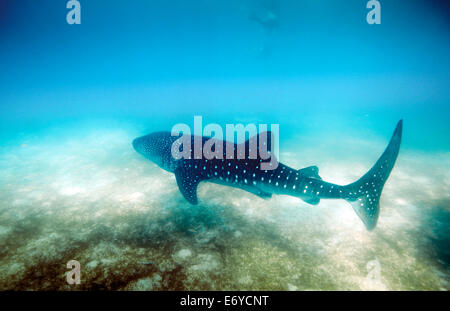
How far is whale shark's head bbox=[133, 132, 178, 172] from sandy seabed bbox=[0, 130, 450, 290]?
1.33 metres

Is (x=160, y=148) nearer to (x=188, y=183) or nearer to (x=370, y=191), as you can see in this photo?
(x=188, y=183)

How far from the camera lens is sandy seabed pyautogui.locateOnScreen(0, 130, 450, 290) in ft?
11.3

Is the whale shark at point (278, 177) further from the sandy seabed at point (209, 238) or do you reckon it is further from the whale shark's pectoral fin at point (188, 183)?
the sandy seabed at point (209, 238)

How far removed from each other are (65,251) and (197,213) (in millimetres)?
3114

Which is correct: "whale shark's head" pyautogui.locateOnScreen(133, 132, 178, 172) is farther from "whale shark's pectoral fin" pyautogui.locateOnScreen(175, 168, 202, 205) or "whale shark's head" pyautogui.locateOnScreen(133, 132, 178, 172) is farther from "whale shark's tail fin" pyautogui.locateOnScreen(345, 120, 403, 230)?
"whale shark's tail fin" pyautogui.locateOnScreen(345, 120, 403, 230)

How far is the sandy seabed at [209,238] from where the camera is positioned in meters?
3.43

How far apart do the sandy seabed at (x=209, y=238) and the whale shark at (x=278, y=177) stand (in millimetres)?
957

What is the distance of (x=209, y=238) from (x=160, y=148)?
3247 mm

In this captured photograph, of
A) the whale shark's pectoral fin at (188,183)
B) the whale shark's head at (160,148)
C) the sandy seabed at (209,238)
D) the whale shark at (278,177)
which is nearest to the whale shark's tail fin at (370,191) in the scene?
the whale shark at (278,177)

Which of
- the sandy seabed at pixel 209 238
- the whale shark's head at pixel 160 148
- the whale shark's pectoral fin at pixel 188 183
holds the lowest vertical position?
the sandy seabed at pixel 209 238

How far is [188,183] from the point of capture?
5.29 metres
